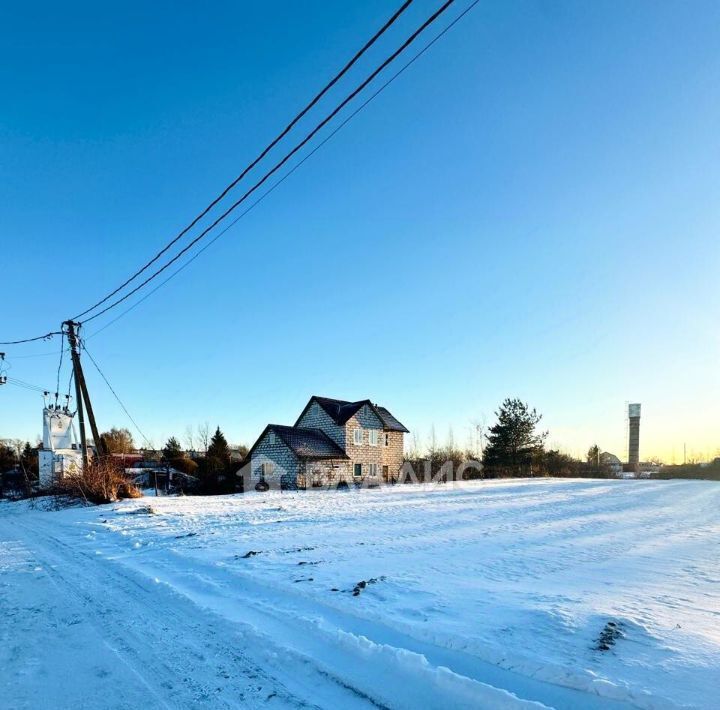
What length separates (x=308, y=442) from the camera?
1143 inches

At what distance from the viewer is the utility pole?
1897cm

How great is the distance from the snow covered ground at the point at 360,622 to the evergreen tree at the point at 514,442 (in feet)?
109

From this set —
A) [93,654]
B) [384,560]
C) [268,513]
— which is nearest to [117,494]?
[268,513]

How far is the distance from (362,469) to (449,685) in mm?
28705

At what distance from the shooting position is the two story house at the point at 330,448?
27.8 metres

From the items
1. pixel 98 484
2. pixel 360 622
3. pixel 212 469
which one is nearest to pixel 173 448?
pixel 212 469

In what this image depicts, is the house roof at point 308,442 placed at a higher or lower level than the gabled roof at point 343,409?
lower

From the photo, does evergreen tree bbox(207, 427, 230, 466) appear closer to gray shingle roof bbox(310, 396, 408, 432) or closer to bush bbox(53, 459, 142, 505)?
gray shingle roof bbox(310, 396, 408, 432)

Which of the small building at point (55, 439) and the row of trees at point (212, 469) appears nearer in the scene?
the row of trees at point (212, 469)

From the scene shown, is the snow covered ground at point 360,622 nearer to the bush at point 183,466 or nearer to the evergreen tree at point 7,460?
the bush at point 183,466

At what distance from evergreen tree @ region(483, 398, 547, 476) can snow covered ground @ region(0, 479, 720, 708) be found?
33.1 metres

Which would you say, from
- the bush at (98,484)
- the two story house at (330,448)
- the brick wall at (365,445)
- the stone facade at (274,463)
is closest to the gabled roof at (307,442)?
the two story house at (330,448)

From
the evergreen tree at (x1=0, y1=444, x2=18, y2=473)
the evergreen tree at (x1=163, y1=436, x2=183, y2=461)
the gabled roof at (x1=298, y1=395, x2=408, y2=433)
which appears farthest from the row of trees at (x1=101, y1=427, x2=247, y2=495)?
the evergreen tree at (x1=0, y1=444, x2=18, y2=473)

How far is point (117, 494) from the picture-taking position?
1802 cm
